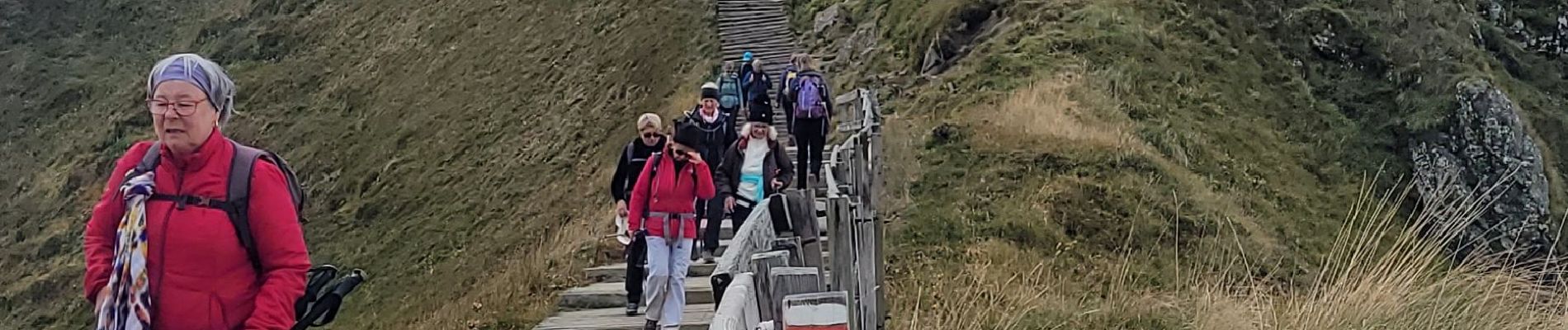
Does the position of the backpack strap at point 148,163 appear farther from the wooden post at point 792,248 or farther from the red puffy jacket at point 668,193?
the red puffy jacket at point 668,193

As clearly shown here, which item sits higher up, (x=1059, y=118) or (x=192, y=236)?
(x=192, y=236)

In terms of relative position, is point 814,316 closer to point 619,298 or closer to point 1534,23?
point 619,298

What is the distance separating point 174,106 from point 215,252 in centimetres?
34

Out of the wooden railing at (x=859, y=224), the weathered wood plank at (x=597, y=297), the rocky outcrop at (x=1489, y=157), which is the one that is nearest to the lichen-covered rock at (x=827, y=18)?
the rocky outcrop at (x=1489, y=157)

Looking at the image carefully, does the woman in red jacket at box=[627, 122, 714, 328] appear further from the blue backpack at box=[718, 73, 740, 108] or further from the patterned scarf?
the blue backpack at box=[718, 73, 740, 108]

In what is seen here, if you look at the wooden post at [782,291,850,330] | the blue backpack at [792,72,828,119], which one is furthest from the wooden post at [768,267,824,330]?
the blue backpack at [792,72,828,119]

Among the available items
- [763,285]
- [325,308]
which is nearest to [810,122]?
[763,285]

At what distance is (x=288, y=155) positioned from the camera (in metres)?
32.2

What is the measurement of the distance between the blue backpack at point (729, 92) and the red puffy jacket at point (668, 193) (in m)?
6.39

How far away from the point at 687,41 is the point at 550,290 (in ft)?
54.2

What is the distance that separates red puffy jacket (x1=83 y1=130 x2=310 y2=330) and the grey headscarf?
0.10 metres

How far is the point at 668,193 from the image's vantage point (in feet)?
22.2

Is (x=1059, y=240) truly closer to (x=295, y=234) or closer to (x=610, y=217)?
(x=610, y=217)

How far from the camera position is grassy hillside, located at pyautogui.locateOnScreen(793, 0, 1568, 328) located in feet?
34.2
